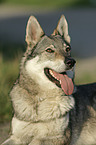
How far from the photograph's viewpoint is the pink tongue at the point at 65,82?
14.3ft

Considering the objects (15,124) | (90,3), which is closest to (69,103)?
(15,124)

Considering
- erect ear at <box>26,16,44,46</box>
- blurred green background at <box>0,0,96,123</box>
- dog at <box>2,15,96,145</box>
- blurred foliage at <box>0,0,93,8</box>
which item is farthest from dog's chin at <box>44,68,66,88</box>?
blurred foliage at <box>0,0,93,8</box>

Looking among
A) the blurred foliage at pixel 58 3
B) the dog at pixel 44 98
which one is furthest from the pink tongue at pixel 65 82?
the blurred foliage at pixel 58 3

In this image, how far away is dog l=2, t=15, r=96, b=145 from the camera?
4281mm

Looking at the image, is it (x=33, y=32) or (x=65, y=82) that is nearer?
(x=65, y=82)

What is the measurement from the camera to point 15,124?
439 centimetres

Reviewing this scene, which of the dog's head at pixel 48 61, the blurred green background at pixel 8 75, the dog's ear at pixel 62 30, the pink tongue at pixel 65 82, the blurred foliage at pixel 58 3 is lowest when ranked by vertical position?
the blurred green background at pixel 8 75

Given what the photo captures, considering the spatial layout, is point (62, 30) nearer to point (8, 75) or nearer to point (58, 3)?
point (8, 75)

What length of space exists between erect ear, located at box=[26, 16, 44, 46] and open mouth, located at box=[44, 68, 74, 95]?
2.29 ft

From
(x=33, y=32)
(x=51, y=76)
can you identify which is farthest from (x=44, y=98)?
(x=33, y=32)

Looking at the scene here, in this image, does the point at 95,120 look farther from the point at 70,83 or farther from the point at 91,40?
the point at 91,40

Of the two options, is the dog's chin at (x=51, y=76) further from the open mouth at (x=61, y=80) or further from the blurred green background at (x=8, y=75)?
the blurred green background at (x=8, y=75)

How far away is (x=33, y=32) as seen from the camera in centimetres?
483

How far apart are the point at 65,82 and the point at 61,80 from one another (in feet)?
0.24
